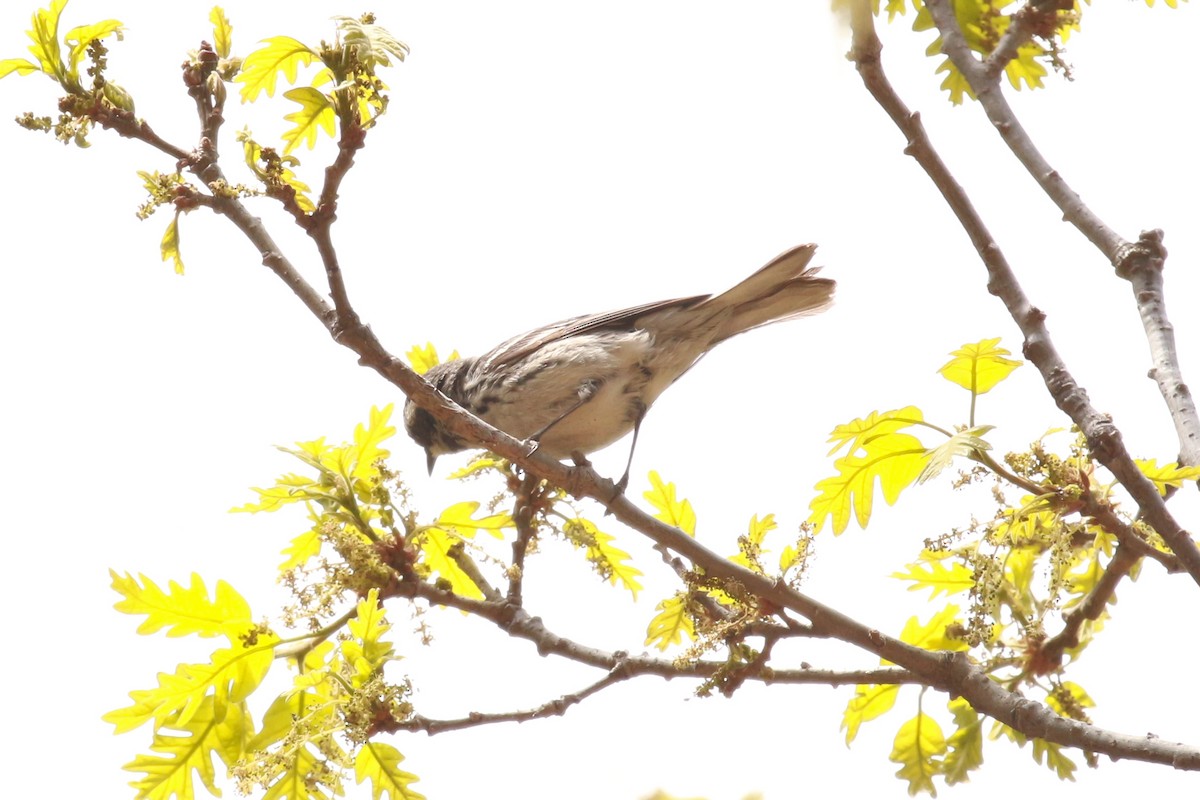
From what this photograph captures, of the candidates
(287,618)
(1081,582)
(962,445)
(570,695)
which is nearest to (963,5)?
(962,445)

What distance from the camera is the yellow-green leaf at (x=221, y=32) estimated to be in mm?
2770

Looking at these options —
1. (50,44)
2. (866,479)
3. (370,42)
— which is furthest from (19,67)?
(866,479)

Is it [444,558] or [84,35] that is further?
[444,558]

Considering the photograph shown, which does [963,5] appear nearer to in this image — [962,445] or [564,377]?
[962,445]

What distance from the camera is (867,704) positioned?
3.20m

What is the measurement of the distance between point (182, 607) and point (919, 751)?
6.65 ft

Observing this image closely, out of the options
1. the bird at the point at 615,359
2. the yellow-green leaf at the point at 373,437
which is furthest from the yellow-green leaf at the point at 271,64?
the bird at the point at 615,359

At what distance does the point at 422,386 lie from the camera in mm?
2674

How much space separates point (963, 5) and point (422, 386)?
5.60ft

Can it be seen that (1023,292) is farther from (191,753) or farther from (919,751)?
(191,753)

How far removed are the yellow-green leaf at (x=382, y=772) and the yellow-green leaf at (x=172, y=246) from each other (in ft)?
4.17

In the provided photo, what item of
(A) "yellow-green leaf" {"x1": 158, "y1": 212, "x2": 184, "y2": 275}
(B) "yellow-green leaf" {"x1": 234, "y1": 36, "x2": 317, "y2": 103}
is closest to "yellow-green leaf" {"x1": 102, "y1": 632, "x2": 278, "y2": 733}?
(A) "yellow-green leaf" {"x1": 158, "y1": 212, "x2": 184, "y2": 275}

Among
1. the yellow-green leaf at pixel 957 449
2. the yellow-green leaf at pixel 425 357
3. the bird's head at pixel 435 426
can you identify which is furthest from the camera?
the bird's head at pixel 435 426

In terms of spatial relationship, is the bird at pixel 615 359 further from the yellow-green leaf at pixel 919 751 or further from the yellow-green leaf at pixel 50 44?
the yellow-green leaf at pixel 50 44
